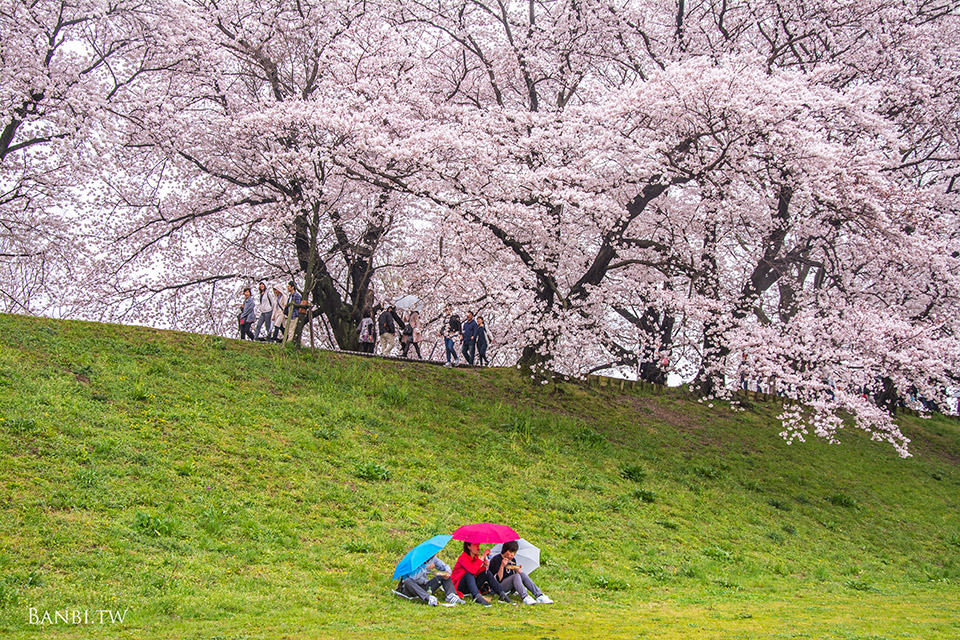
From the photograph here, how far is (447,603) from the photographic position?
909 centimetres

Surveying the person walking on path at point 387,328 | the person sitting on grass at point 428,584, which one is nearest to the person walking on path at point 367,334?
the person walking on path at point 387,328

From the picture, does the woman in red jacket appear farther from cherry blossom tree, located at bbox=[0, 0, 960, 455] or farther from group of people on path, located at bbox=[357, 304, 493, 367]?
group of people on path, located at bbox=[357, 304, 493, 367]

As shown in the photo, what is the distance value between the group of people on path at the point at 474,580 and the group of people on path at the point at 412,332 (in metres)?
12.1

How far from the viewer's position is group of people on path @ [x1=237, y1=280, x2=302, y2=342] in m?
20.2

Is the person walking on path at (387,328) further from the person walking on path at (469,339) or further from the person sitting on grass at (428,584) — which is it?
the person sitting on grass at (428,584)

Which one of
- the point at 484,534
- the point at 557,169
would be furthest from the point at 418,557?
the point at 557,169

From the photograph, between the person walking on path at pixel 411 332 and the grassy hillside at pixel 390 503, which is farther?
the person walking on path at pixel 411 332

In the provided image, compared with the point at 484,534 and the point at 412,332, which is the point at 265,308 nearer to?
the point at 412,332

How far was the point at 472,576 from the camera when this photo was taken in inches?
371

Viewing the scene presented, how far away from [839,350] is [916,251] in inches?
113

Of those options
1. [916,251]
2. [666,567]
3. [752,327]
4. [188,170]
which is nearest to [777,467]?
[752,327]

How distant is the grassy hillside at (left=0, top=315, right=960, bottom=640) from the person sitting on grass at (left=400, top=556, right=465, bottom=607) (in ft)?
0.82

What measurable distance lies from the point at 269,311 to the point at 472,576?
13.2 metres

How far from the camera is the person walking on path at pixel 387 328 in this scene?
2134cm
